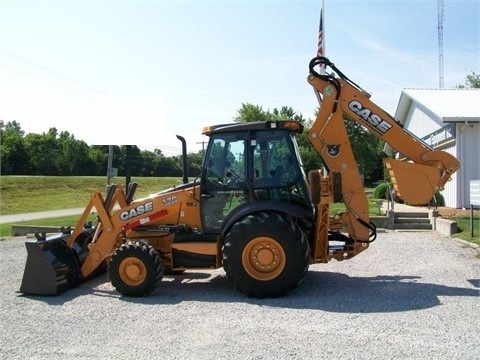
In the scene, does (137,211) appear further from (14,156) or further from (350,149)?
(14,156)

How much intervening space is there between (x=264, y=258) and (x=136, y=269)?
1.95m

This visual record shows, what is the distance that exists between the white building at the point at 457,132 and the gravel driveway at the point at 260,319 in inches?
401

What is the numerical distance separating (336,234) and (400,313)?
2.17 metres

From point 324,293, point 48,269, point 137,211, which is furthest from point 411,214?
point 48,269

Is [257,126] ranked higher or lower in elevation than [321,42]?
lower

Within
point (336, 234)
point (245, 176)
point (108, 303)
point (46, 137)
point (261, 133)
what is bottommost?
point (108, 303)

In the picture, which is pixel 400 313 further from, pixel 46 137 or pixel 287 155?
pixel 46 137

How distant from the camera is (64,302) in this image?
7375 mm

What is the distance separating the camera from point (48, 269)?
7.82 metres

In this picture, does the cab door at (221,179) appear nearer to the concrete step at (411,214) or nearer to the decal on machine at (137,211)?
the decal on machine at (137,211)

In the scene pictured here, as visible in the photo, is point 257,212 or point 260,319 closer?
point 260,319

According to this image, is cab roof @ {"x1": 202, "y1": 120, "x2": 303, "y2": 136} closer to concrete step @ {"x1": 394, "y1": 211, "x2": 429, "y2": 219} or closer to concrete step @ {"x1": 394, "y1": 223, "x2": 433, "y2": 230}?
concrete step @ {"x1": 394, "y1": 223, "x2": 433, "y2": 230}

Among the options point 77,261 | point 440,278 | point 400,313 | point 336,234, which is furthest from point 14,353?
point 440,278

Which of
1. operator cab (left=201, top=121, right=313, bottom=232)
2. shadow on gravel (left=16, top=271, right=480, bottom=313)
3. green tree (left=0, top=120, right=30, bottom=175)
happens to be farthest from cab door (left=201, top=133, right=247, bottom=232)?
green tree (left=0, top=120, right=30, bottom=175)
